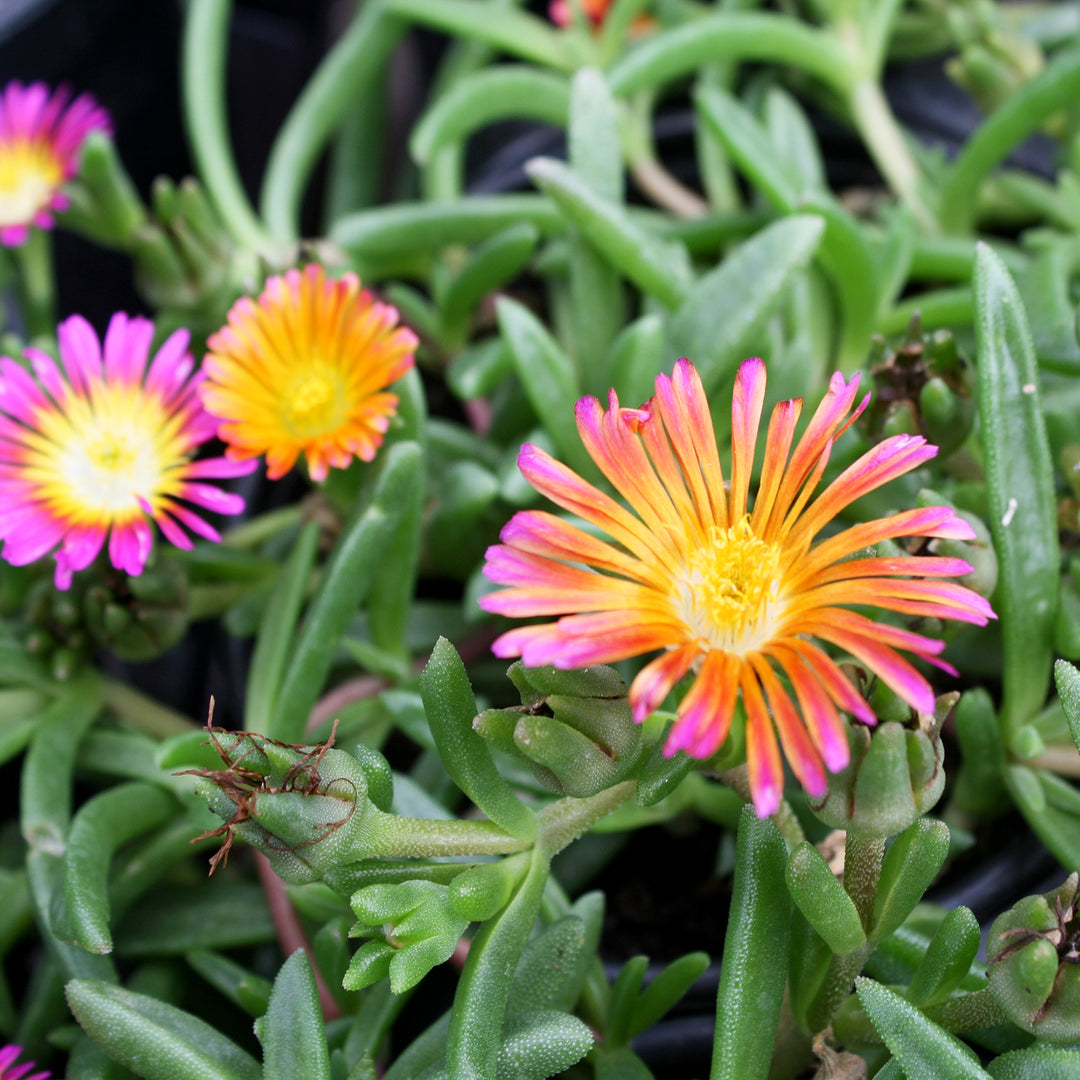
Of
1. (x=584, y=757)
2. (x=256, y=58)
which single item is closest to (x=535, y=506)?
(x=584, y=757)

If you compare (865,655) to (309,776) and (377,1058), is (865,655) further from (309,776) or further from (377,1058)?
(377,1058)

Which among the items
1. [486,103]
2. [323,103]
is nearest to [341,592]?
[486,103]

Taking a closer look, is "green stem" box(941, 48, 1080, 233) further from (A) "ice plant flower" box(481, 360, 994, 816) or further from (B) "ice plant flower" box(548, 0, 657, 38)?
(A) "ice plant flower" box(481, 360, 994, 816)

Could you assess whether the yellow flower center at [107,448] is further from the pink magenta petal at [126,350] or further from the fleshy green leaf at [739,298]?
the fleshy green leaf at [739,298]

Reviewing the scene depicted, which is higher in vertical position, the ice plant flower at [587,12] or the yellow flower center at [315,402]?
the ice plant flower at [587,12]

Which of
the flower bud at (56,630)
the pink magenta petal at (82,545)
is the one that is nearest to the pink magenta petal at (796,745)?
the pink magenta petal at (82,545)

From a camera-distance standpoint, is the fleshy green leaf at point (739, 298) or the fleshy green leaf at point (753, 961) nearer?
the fleshy green leaf at point (753, 961)

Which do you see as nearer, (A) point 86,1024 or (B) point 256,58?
(A) point 86,1024
